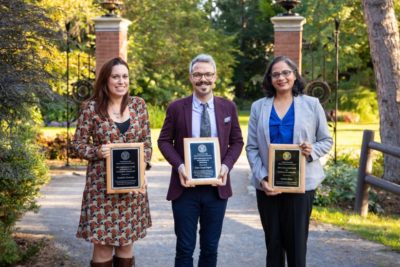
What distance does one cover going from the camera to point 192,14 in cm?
2809

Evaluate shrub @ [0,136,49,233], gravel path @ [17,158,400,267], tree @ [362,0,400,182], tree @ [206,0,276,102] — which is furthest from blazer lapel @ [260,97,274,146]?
tree @ [206,0,276,102]

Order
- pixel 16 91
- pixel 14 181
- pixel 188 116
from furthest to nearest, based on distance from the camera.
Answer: pixel 14 181
pixel 16 91
pixel 188 116

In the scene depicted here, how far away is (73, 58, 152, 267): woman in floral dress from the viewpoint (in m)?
4.09

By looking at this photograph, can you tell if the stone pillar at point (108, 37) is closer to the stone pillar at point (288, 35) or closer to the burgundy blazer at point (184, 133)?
the stone pillar at point (288, 35)

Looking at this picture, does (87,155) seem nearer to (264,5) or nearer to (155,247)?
(155,247)

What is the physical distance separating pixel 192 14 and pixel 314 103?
24.6 metres

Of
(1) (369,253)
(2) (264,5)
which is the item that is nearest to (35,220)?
(1) (369,253)

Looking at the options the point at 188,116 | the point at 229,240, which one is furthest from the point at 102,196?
the point at 229,240

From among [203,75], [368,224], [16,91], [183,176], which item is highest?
[203,75]

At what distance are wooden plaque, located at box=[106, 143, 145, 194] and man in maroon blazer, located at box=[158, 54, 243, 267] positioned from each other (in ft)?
0.73

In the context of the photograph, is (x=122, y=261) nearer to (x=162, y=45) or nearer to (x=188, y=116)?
(x=188, y=116)

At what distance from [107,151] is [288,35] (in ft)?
24.0

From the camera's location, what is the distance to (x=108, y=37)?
1166 cm

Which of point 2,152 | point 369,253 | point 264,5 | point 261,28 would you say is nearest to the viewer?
point 2,152
